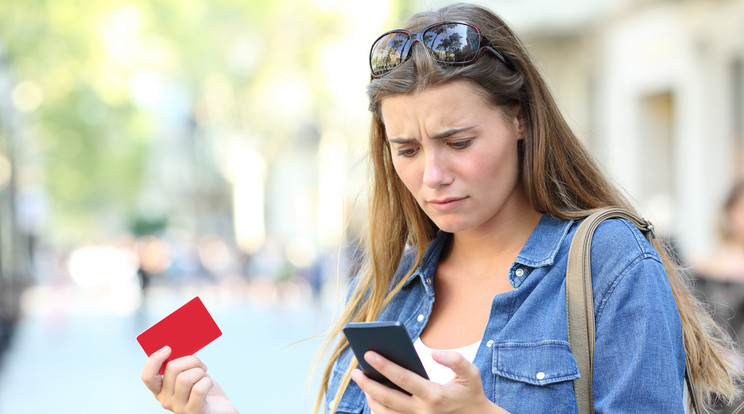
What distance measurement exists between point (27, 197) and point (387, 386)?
23.4 meters

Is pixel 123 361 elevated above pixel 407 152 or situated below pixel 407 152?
below

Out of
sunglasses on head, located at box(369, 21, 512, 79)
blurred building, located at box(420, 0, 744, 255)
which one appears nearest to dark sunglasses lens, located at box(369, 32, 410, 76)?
sunglasses on head, located at box(369, 21, 512, 79)

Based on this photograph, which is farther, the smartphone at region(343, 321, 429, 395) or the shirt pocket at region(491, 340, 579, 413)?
the shirt pocket at region(491, 340, 579, 413)

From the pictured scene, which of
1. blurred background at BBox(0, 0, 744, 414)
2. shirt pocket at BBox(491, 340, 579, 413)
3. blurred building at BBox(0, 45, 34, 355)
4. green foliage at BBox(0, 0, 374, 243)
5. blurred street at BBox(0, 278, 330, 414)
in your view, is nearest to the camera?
shirt pocket at BBox(491, 340, 579, 413)

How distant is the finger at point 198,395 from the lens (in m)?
2.07

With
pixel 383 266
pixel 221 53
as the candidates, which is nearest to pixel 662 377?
pixel 383 266

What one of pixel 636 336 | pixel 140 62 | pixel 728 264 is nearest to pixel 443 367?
pixel 636 336

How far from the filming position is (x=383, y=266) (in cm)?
231

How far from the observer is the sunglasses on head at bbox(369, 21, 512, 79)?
1.95m

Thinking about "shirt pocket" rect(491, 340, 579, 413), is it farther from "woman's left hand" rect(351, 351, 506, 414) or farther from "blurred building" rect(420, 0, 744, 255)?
"blurred building" rect(420, 0, 744, 255)

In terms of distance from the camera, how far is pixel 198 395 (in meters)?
2.07

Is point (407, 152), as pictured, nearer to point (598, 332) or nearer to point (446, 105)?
point (446, 105)

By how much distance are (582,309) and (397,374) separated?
40 centimetres

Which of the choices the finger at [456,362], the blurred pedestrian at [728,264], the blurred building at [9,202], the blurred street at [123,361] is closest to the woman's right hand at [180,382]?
the finger at [456,362]
